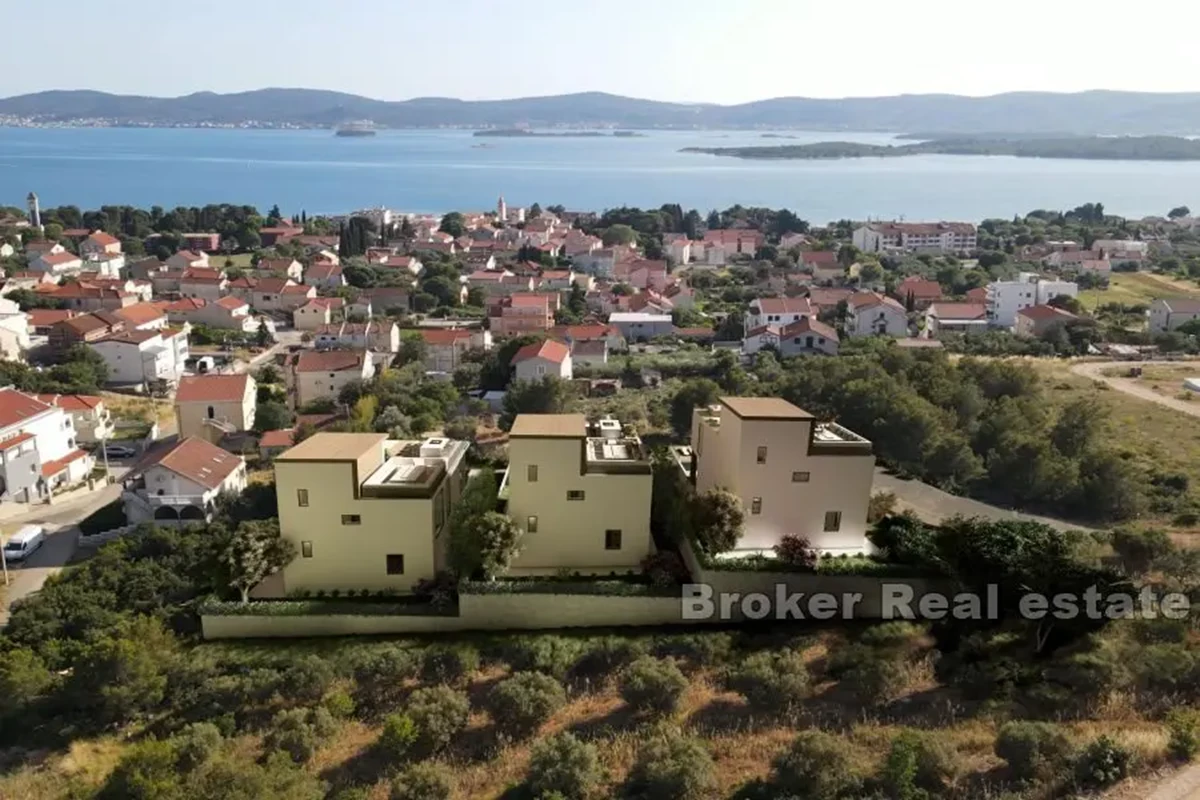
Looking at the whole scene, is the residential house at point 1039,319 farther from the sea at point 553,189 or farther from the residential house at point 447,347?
the sea at point 553,189

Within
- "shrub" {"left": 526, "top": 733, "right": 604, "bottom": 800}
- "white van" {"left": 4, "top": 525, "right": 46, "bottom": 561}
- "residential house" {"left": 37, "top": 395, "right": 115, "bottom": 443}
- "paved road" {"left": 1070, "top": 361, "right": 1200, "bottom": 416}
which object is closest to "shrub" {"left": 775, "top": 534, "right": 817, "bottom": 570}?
"shrub" {"left": 526, "top": 733, "right": 604, "bottom": 800}

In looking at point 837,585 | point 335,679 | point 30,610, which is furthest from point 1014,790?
point 30,610

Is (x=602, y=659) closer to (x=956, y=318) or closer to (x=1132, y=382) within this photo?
(x=1132, y=382)

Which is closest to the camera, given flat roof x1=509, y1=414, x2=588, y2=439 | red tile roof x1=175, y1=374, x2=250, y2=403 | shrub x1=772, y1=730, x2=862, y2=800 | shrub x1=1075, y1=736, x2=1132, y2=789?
shrub x1=1075, y1=736, x2=1132, y2=789

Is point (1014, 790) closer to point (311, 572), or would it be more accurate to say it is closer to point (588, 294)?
point (311, 572)

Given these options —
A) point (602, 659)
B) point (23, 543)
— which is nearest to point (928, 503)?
point (602, 659)

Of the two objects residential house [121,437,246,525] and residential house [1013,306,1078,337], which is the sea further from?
residential house [121,437,246,525]
